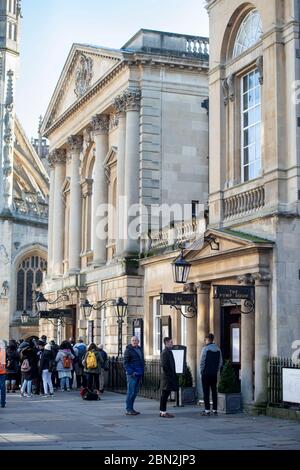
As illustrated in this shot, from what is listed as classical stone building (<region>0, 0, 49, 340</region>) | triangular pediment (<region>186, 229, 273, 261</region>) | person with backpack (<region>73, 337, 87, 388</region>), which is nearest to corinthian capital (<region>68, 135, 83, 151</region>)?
person with backpack (<region>73, 337, 87, 388</region>)

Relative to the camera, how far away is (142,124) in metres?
31.2

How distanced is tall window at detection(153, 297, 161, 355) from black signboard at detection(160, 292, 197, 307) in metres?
5.91

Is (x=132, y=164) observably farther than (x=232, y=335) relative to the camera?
Yes

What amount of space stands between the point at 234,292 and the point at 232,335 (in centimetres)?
310

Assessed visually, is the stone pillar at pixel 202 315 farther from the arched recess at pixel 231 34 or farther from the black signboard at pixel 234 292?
the arched recess at pixel 231 34

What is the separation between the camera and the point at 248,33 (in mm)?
22641

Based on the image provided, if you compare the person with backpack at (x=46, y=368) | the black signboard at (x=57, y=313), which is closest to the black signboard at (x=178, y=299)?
the person with backpack at (x=46, y=368)

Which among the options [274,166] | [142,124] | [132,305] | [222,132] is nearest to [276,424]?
[274,166]

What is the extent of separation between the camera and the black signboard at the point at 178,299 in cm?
2231

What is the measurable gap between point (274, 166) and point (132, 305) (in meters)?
11.7

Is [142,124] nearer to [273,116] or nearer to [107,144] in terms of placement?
[107,144]

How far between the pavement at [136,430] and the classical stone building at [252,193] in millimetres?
2063

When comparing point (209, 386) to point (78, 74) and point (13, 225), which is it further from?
point (13, 225)

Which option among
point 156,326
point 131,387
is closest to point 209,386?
point 131,387
